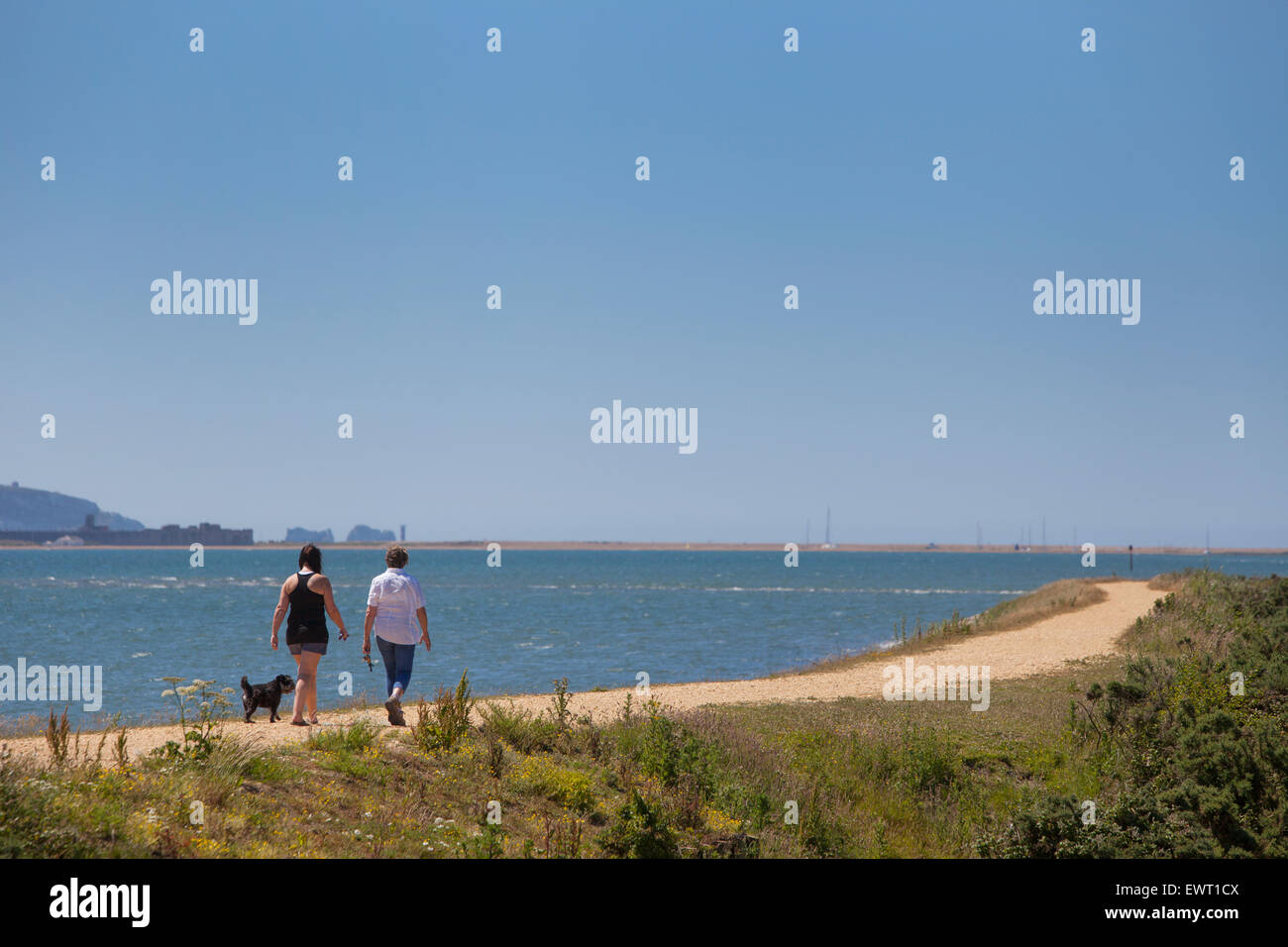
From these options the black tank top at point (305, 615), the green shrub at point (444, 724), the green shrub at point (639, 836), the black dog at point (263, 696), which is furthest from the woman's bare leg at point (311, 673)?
the green shrub at point (639, 836)

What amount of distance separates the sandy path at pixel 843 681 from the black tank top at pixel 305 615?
45.0 inches

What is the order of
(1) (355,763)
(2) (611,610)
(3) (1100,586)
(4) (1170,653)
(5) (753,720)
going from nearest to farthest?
(1) (355,763)
(5) (753,720)
(4) (1170,653)
(3) (1100,586)
(2) (611,610)

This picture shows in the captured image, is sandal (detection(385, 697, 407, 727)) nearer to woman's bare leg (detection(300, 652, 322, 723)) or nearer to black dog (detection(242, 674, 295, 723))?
woman's bare leg (detection(300, 652, 322, 723))

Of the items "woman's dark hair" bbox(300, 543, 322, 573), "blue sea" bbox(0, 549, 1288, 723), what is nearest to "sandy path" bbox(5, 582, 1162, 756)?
"woman's dark hair" bbox(300, 543, 322, 573)

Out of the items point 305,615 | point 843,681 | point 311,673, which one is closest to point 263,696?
point 311,673

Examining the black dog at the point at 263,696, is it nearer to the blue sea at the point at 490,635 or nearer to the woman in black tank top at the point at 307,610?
the woman in black tank top at the point at 307,610

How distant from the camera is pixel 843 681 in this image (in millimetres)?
22391

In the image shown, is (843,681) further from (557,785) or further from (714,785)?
(557,785)

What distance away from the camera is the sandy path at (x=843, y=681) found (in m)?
11.6

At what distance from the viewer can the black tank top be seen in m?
10.9
